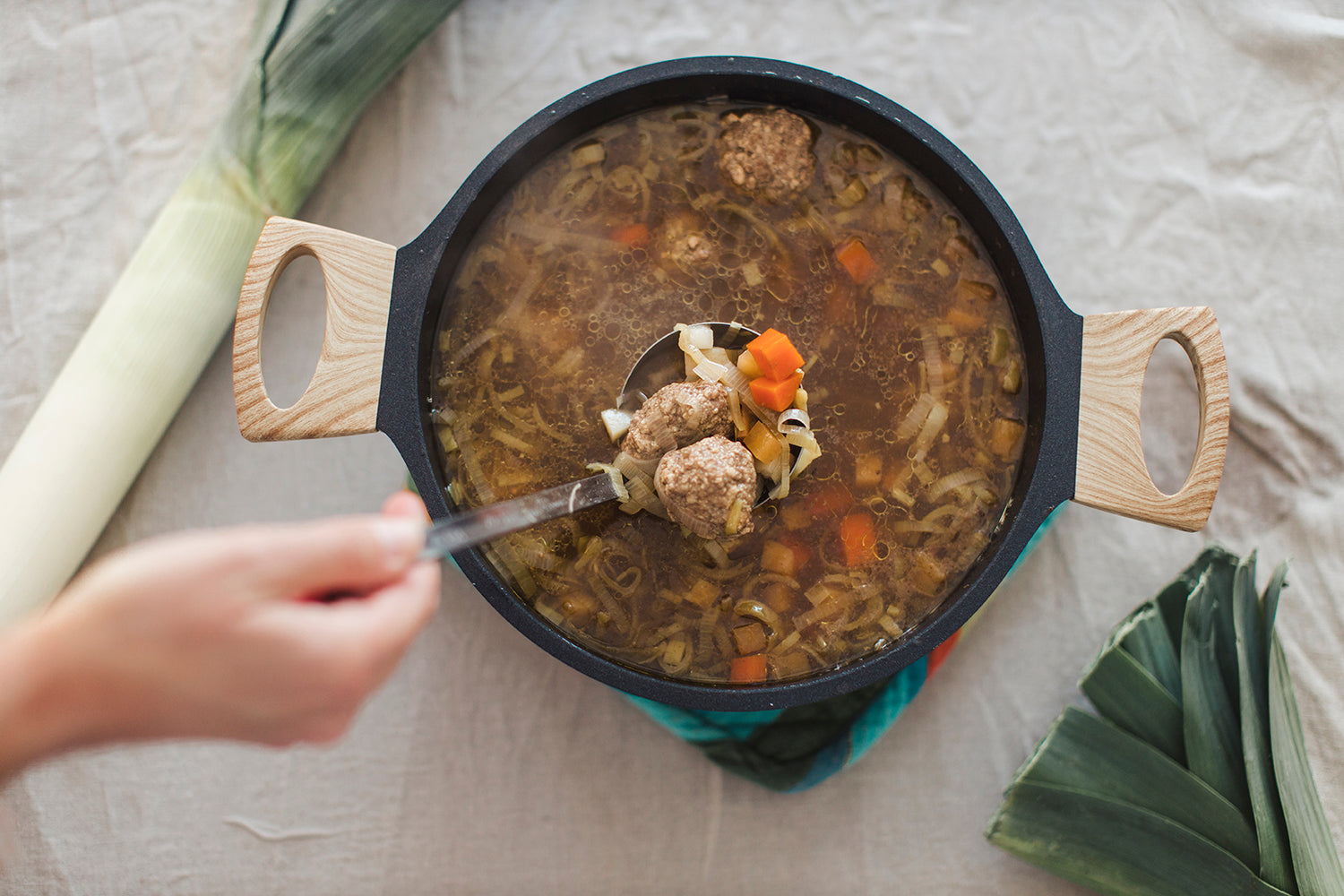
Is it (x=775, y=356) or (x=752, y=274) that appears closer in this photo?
(x=775, y=356)

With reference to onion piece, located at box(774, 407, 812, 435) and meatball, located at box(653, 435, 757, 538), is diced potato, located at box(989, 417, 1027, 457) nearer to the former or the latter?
onion piece, located at box(774, 407, 812, 435)

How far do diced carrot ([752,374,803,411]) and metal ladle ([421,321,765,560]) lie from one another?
0.14 m

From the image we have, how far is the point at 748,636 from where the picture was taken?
1704mm

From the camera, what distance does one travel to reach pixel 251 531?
3.13 ft

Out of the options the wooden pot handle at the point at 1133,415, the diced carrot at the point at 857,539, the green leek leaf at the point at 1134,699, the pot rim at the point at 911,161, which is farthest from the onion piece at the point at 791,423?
the green leek leaf at the point at 1134,699

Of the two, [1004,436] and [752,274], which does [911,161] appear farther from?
[1004,436]

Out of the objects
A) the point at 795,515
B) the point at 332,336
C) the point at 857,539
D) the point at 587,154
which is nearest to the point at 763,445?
the point at 795,515

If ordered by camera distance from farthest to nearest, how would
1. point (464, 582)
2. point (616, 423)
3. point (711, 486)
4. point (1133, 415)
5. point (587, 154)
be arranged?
point (464, 582), point (587, 154), point (616, 423), point (1133, 415), point (711, 486)

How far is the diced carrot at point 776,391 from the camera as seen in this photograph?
1.63 meters

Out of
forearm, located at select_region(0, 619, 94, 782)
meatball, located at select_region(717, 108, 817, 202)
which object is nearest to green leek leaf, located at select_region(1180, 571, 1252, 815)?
meatball, located at select_region(717, 108, 817, 202)

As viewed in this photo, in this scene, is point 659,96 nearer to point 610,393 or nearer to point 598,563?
point 610,393

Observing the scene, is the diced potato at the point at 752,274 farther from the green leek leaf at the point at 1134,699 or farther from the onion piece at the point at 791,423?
the green leek leaf at the point at 1134,699

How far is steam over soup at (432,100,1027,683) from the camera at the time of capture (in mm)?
1714

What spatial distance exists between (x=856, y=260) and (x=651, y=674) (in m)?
0.99
